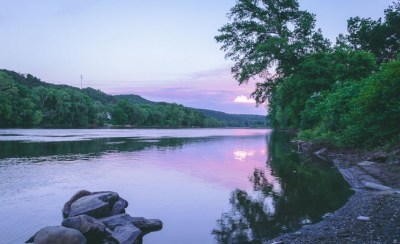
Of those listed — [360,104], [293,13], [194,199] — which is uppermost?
[293,13]

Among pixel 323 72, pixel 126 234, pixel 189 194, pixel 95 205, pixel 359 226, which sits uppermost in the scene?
pixel 323 72

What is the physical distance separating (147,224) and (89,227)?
225 cm

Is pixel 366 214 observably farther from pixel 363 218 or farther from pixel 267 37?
pixel 267 37

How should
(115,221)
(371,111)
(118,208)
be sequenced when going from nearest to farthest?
(115,221)
(118,208)
(371,111)

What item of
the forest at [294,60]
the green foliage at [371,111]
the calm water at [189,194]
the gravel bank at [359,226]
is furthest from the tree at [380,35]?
the gravel bank at [359,226]

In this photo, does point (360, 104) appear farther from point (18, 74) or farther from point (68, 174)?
point (18, 74)

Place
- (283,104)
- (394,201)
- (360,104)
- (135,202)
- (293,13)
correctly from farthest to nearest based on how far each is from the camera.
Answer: (283,104)
(293,13)
(360,104)
(135,202)
(394,201)

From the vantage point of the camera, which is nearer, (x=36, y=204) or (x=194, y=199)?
(x=36, y=204)

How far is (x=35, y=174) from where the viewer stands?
2177 cm

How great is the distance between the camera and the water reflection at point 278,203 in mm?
11312

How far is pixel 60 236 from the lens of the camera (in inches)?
363

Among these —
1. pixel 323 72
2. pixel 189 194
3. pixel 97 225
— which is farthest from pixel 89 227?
pixel 323 72

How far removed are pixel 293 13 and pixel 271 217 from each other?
121 feet

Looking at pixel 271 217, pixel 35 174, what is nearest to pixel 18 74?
pixel 35 174
